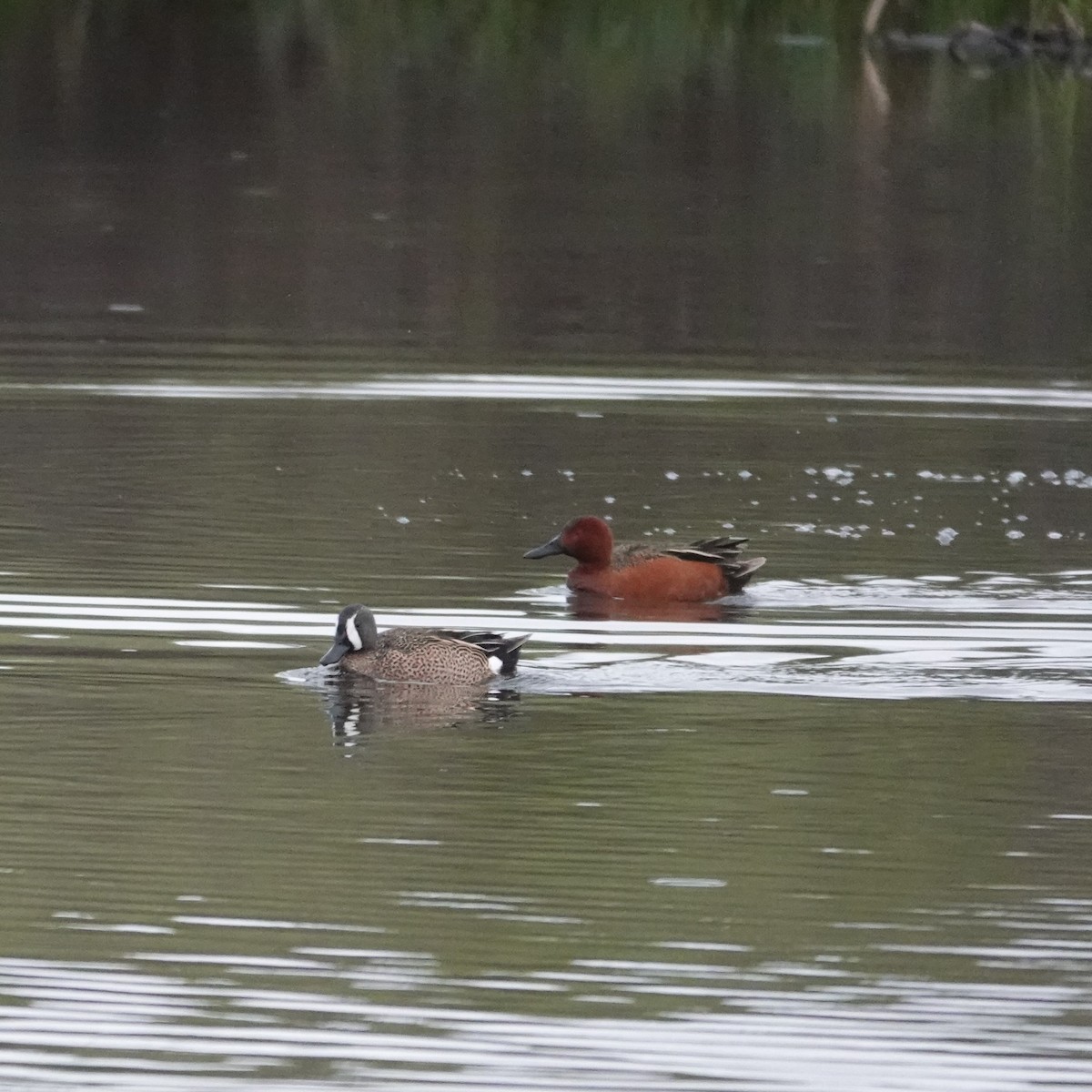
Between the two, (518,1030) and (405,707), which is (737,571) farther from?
(518,1030)

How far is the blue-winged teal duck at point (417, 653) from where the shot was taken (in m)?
9.92

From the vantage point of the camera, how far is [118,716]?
9305 millimetres

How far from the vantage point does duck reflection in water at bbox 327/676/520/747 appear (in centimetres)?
947

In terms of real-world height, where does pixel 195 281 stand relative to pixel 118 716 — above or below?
above

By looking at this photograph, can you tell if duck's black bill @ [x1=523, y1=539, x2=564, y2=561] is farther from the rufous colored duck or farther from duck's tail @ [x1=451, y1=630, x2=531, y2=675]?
duck's tail @ [x1=451, y1=630, x2=531, y2=675]

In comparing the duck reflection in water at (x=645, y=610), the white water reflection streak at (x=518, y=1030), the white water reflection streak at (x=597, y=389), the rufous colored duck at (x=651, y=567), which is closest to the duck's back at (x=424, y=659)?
the duck reflection in water at (x=645, y=610)

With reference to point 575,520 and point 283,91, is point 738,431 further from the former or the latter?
point 283,91

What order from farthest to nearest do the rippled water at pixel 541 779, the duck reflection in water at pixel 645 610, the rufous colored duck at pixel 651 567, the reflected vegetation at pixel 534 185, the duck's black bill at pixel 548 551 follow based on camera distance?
the reflected vegetation at pixel 534 185 < the duck's black bill at pixel 548 551 < the rufous colored duck at pixel 651 567 < the duck reflection in water at pixel 645 610 < the rippled water at pixel 541 779

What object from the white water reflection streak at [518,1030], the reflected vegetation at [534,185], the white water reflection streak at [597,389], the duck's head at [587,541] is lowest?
the white water reflection streak at [518,1030]

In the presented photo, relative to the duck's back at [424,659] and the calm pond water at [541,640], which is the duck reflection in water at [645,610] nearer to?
the calm pond water at [541,640]

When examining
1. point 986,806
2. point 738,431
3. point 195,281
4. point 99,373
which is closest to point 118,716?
point 986,806

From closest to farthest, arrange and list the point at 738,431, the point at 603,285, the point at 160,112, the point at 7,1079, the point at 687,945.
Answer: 1. the point at 7,1079
2. the point at 687,945
3. the point at 738,431
4. the point at 603,285
5. the point at 160,112

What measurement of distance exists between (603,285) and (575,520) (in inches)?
392

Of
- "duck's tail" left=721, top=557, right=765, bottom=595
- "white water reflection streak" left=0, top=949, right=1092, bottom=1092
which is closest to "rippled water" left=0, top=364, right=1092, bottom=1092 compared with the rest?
"white water reflection streak" left=0, top=949, right=1092, bottom=1092
